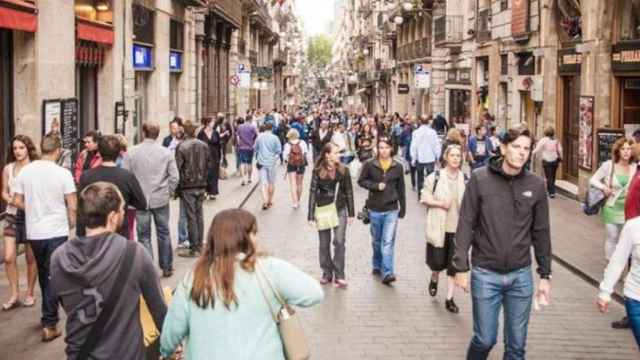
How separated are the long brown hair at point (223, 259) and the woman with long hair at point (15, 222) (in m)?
5.42

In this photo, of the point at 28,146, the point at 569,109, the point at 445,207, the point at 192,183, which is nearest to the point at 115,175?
the point at 28,146

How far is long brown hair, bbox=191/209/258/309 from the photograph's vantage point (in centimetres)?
392

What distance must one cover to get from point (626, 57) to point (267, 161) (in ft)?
23.9

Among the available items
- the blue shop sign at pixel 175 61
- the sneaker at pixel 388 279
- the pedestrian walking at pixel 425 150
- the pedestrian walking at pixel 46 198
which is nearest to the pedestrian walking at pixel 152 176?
the pedestrian walking at pixel 46 198

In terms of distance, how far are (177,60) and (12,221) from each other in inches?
744

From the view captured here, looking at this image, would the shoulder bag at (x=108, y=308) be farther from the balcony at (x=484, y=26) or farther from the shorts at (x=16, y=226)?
the balcony at (x=484, y=26)

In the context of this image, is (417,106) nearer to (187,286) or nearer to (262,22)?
(262,22)

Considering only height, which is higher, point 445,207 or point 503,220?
point 503,220

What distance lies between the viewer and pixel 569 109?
2306 cm

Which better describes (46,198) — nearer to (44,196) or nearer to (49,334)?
(44,196)

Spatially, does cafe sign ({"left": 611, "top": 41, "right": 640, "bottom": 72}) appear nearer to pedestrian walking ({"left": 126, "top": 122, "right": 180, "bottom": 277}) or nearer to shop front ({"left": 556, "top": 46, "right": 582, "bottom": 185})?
shop front ({"left": 556, "top": 46, "right": 582, "bottom": 185})

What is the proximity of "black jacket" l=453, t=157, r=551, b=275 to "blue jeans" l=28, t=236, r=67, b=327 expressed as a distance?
12.3 feet

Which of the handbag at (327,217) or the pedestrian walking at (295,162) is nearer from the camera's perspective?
the handbag at (327,217)

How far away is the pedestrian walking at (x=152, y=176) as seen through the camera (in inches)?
427
